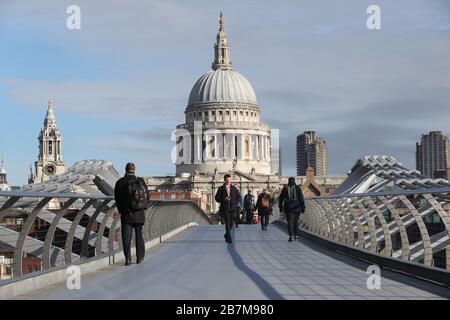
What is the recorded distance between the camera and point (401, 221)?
13.9 meters

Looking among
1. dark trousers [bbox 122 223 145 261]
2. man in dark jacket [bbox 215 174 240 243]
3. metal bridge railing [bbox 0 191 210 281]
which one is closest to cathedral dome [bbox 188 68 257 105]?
metal bridge railing [bbox 0 191 210 281]

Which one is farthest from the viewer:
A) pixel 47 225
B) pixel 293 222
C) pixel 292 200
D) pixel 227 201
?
pixel 293 222

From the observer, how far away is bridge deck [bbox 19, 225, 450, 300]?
11008mm

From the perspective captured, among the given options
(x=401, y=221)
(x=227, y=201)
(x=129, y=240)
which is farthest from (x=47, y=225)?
(x=227, y=201)

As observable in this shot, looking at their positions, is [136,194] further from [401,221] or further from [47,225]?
[401,221]

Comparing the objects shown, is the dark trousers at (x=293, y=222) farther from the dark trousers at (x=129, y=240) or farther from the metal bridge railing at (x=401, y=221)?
the dark trousers at (x=129, y=240)

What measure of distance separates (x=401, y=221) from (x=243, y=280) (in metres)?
2.55

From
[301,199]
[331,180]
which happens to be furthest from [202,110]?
[301,199]

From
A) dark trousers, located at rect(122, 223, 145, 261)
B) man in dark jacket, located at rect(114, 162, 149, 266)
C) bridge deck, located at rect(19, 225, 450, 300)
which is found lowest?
bridge deck, located at rect(19, 225, 450, 300)

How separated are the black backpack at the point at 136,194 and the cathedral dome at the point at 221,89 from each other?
17431cm

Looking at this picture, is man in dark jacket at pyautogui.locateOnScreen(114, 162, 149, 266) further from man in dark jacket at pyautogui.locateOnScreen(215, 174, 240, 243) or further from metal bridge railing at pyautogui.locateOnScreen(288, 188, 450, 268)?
man in dark jacket at pyautogui.locateOnScreen(215, 174, 240, 243)

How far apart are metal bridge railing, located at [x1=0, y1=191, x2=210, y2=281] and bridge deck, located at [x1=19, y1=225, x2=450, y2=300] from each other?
531mm

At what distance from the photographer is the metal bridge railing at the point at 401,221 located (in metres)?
12.7

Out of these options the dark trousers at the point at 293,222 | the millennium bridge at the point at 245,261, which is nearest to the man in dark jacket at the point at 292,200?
the dark trousers at the point at 293,222
